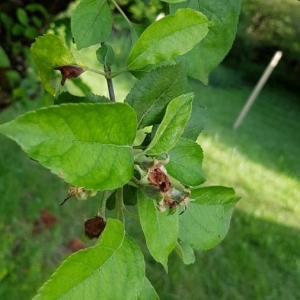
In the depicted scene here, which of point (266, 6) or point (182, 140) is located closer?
point (182, 140)

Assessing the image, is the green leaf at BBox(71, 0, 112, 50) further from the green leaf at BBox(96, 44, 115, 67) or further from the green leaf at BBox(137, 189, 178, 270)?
the green leaf at BBox(137, 189, 178, 270)

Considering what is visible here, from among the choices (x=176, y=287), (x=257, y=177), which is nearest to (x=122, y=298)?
(x=176, y=287)

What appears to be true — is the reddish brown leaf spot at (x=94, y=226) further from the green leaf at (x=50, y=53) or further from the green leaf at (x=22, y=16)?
the green leaf at (x=22, y=16)

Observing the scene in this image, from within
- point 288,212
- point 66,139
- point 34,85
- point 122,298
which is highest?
point 66,139

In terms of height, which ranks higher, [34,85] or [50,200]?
[34,85]

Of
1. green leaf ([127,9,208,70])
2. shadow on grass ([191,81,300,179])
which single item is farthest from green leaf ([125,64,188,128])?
shadow on grass ([191,81,300,179])

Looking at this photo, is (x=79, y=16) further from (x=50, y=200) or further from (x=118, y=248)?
(x=50, y=200)

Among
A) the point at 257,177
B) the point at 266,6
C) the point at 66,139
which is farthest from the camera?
the point at 266,6
